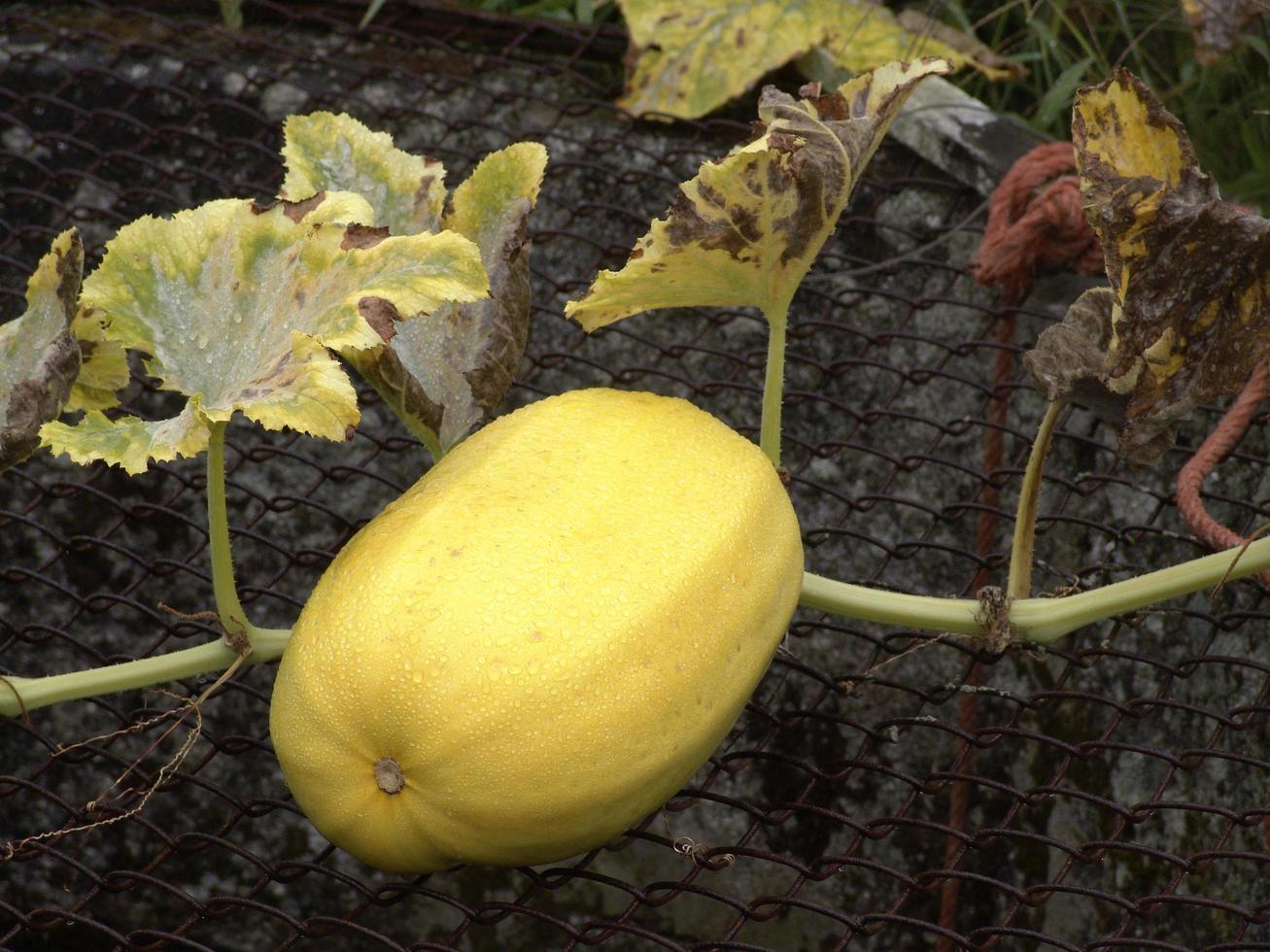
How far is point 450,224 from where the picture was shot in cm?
119

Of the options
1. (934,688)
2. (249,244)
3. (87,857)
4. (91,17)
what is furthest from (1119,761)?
(91,17)

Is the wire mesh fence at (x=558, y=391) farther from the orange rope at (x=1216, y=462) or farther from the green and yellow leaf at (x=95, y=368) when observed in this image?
the green and yellow leaf at (x=95, y=368)

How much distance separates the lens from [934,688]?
4.08ft

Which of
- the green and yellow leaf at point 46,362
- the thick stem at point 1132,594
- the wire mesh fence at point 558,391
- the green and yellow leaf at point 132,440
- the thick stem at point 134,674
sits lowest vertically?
the wire mesh fence at point 558,391

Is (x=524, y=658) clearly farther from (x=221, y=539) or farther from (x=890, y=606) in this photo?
(x=890, y=606)

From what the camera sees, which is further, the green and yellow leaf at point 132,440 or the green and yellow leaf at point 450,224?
the green and yellow leaf at point 450,224

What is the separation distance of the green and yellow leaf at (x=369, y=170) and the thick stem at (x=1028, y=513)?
1.71ft

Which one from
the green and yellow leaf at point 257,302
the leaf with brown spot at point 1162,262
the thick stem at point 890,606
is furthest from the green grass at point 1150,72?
the green and yellow leaf at point 257,302

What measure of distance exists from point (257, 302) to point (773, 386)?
40 cm

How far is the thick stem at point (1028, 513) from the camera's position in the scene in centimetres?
115

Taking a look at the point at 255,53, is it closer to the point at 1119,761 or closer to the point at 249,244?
the point at 249,244

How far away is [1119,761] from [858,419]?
1.69ft

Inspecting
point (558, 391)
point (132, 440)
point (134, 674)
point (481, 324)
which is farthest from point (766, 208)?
point (558, 391)

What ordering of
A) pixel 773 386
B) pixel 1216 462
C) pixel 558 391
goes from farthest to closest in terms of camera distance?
pixel 558 391
pixel 1216 462
pixel 773 386
